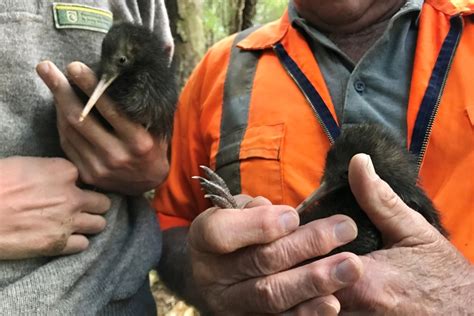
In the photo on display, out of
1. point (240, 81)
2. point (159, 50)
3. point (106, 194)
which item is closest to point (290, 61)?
point (240, 81)

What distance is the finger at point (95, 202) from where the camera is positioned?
5.21ft

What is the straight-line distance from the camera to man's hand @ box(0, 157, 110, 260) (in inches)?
55.9

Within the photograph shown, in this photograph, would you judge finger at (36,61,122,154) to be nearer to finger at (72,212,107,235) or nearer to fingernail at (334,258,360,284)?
finger at (72,212,107,235)

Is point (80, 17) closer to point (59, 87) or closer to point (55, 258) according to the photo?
point (59, 87)

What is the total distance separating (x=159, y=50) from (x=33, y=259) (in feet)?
2.64

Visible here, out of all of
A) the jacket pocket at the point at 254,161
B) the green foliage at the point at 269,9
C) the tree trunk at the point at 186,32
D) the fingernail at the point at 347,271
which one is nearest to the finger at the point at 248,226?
the fingernail at the point at 347,271

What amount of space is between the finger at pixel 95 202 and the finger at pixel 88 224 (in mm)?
19

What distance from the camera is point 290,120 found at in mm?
1703

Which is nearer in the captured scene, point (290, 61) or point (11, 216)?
point (11, 216)

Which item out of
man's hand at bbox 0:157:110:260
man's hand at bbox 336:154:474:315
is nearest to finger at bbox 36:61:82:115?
man's hand at bbox 0:157:110:260

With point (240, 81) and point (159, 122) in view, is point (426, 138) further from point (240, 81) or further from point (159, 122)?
point (159, 122)

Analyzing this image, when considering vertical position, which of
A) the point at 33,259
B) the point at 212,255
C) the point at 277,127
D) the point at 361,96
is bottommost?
the point at 33,259

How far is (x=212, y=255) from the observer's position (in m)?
1.34

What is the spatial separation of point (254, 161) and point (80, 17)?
0.67 meters
